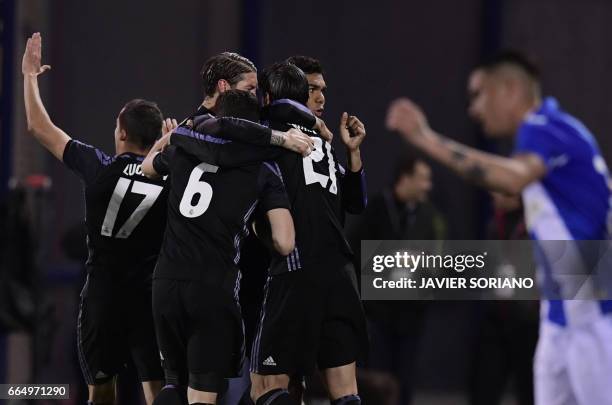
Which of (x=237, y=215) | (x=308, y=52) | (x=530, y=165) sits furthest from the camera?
(x=308, y=52)

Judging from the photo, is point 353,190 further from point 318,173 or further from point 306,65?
point 306,65

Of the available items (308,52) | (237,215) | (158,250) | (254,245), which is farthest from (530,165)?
(308,52)

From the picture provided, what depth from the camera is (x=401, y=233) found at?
9.34 meters

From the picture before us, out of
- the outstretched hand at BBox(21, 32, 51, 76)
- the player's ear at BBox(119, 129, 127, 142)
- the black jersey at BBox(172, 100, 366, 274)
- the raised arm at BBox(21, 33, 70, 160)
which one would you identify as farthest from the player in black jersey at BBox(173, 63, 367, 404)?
the outstretched hand at BBox(21, 32, 51, 76)

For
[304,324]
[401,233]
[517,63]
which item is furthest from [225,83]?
[401,233]

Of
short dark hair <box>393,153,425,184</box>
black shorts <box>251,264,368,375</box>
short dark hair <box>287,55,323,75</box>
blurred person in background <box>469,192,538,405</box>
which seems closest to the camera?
black shorts <box>251,264,368,375</box>

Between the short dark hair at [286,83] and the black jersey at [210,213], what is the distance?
0.53 m

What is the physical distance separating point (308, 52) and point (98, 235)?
5.53 metres

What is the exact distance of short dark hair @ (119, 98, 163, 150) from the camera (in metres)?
6.27

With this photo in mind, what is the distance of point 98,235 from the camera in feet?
20.5

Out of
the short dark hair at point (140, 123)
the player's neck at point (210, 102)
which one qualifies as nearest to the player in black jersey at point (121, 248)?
the short dark hair at point (140, 123)

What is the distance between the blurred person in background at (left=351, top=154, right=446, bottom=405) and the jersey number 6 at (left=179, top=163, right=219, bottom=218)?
3.76 meters

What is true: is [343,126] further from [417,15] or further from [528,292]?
[417,15]

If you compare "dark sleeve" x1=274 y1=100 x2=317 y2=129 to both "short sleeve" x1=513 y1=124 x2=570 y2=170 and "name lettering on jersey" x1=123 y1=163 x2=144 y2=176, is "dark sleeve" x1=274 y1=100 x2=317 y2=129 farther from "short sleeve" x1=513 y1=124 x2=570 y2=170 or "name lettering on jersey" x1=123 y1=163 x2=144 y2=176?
"short sleeve" x1=513 y1=124 x2=570 y2=170
